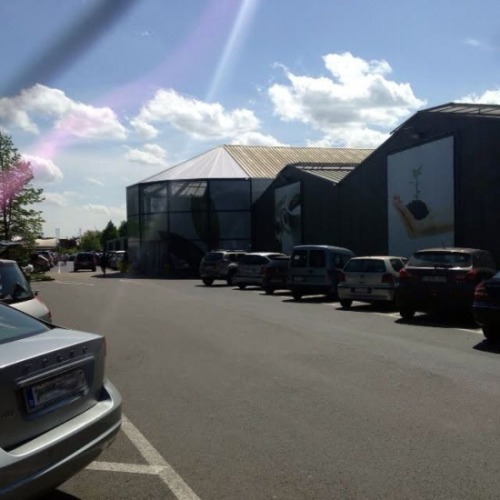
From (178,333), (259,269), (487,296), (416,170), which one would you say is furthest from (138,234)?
(487,296)

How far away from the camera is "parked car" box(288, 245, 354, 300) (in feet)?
64.5

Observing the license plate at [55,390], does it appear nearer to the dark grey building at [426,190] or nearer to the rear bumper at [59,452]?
the rear bumper at [59,452]

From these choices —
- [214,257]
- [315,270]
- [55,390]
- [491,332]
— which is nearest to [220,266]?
[214,257]

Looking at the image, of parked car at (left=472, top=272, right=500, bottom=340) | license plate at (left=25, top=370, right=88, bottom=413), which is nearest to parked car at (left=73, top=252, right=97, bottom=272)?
parked car at (left=472, top=272, right=500, bottom=340)

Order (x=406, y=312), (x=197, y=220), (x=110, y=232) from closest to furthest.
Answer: (x=406, y=312)
(x=197, y=220)
(x=110, y=232)

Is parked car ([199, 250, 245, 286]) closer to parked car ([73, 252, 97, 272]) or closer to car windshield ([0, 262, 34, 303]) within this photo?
car windshield ([0, 262, 34, 303])

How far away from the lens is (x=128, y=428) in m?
5.53

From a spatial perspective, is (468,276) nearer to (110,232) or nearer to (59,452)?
(59,452)

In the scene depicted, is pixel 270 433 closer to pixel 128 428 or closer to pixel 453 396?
pixel 128 428

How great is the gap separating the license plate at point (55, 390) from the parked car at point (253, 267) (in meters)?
21.1

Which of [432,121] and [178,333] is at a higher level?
[432,121]

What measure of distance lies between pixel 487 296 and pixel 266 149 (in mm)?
40562

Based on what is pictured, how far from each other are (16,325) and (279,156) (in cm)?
4459

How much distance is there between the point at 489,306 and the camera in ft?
32.5
